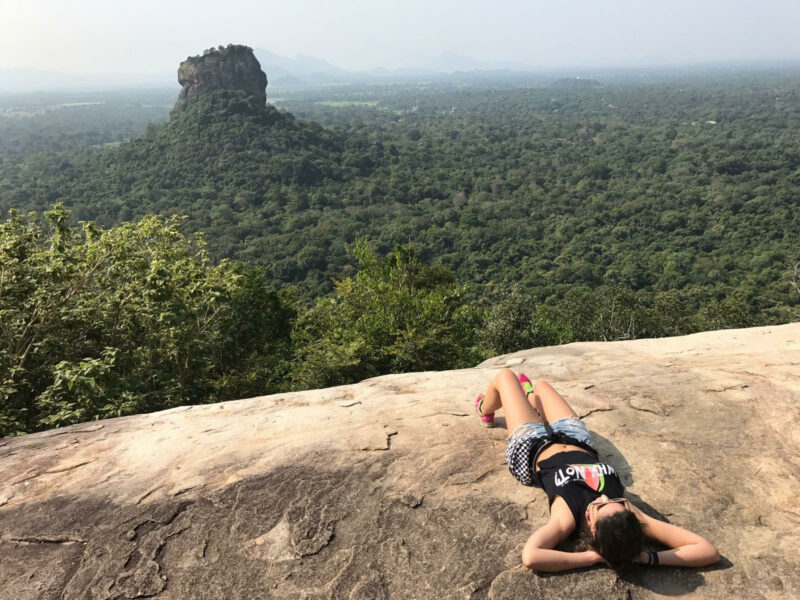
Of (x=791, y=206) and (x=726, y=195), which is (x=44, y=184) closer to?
(x=726, y=195)

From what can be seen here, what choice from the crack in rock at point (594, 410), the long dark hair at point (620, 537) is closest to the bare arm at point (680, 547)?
the long dark hair at point (620, 537)

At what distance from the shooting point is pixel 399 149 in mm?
123438

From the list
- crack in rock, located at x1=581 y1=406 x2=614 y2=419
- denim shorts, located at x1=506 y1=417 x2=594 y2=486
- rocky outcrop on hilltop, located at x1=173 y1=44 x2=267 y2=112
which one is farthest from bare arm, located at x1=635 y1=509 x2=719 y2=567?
rocky outcrop on hilltop, located at x1=173 y1=44 x2=267 y2=112

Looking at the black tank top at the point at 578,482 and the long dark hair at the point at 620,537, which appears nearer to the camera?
the long dark hair at the point at 620,537

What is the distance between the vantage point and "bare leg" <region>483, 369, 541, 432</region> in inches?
160

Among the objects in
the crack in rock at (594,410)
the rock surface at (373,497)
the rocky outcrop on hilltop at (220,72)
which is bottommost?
the crack in rock at (594,410)

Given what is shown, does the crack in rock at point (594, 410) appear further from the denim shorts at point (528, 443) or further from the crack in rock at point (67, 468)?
the crack in rock at point (67, 468)

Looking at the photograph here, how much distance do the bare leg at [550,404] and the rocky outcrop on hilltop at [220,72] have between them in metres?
108

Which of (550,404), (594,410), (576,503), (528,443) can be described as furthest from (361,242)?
(576,503)

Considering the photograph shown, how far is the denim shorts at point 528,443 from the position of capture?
3.77m

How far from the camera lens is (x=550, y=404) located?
14.1 ft

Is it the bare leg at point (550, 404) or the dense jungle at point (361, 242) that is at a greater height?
the bare leg at point (550, 404)

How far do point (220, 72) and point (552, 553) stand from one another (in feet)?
371

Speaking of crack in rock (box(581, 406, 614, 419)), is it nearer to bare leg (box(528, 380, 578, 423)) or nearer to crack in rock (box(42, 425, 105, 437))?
bare leg (box(528, 380, 578, 423))
